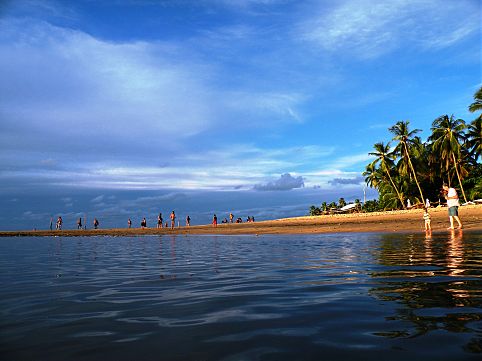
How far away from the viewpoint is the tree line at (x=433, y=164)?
5272cm

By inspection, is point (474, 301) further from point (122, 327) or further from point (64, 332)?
point (64, 332)

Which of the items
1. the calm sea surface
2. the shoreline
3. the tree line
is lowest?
the calm sea surface

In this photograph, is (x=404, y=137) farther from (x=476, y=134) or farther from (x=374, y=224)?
(x=374, y=224)

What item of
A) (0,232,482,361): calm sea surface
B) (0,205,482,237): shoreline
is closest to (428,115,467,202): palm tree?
(0,205,482,237): shoreline

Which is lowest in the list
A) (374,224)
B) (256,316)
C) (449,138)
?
(256,316)

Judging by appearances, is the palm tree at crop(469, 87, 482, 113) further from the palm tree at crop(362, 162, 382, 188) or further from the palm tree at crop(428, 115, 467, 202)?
the palm tree at crop(362, 162, 382, 188)

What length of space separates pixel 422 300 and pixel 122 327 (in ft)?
11.8

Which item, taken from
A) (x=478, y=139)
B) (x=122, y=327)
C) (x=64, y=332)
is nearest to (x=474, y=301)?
(x=122, y=327)

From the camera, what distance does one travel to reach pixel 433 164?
6219 cm

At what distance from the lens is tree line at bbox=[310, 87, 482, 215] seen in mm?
52719

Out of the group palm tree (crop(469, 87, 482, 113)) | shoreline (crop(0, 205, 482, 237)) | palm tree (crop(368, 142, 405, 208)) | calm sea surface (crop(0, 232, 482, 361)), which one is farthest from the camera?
palm tree (crop(368, 142, 405, 208))

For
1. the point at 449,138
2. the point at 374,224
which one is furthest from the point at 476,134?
the point at 374,224

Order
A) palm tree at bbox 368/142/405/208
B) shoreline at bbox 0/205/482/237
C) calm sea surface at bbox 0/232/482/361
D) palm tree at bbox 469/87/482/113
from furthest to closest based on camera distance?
palm tree at bbox 368/142/405/208, palm tree at bbox 469/87/482/113, shoreline at bbox 0/205/482/237, calm sea surface at bbox 0/232/482/361

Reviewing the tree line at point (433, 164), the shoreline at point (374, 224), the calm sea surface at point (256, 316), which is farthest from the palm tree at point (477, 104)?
the calm sea surface at point (256, 316)
